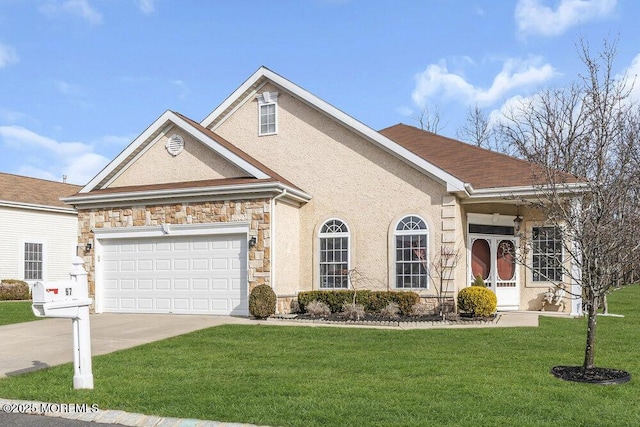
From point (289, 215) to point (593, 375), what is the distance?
9988 mm

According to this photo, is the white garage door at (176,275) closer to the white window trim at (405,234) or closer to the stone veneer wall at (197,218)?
the stone veneer wall at (197,218)

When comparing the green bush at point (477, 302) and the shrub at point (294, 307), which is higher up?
the green bush at point (477, 302)

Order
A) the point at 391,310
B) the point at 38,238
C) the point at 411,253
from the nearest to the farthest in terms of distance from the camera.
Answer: the point at 391,310, the point at 411,253, the point at 38,238

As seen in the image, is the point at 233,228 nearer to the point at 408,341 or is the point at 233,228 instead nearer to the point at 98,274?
the point at 98,274

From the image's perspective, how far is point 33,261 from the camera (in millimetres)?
25703

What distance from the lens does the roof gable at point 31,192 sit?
2492cm

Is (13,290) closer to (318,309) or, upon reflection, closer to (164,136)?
(164,136)

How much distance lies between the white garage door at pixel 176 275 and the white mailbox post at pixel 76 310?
8.18 meters

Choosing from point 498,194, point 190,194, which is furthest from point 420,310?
point 190,194

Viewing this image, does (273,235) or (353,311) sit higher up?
(273,235)

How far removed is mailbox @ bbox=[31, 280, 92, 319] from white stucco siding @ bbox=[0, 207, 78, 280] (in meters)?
19.5

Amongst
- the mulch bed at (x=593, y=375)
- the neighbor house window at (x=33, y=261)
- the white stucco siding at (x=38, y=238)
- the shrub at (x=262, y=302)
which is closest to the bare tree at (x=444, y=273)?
the shrub at (x=262, y=302)

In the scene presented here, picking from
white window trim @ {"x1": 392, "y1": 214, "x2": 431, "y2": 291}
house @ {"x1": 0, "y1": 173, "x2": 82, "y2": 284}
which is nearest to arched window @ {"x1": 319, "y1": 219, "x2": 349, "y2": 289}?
white window trim @ {"x1": 392, "y1": 214, "x2": 431, "y2": 291}

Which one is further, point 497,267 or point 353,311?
point 497,267
